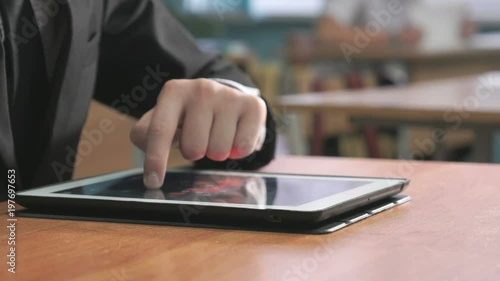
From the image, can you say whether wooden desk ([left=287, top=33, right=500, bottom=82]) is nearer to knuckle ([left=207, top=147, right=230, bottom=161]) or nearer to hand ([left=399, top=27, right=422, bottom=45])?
hand ([left=399, top=27, right=422, bottom=45])

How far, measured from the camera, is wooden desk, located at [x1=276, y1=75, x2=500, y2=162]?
2180 millimetres

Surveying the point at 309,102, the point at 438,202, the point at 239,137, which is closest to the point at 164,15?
the point at 239,137

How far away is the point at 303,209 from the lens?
0.63 metres

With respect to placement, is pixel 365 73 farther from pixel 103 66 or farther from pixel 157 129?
pixel 157 129

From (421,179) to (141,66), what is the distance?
443 mm

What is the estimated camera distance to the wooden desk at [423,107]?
2.18 meters

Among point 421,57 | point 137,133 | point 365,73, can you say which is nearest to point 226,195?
point 137,133

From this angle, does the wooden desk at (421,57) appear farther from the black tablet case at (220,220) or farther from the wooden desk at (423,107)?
A: the black tablet case at (220,220)

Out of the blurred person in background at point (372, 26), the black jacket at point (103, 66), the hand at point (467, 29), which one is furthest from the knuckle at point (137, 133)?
the hand at point (467, 29)

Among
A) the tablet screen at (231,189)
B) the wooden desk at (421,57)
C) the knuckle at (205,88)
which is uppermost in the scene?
the knuckle at (205,88)

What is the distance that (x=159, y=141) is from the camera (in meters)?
0.77

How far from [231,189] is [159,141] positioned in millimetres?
73

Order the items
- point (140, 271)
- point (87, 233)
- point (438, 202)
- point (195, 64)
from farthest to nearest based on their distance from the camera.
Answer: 1. point (195, 64)
2. point (438, 202)
3. point (87, 233)
4. point (140, 271)

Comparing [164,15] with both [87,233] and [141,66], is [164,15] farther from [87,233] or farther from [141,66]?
[87,233]
